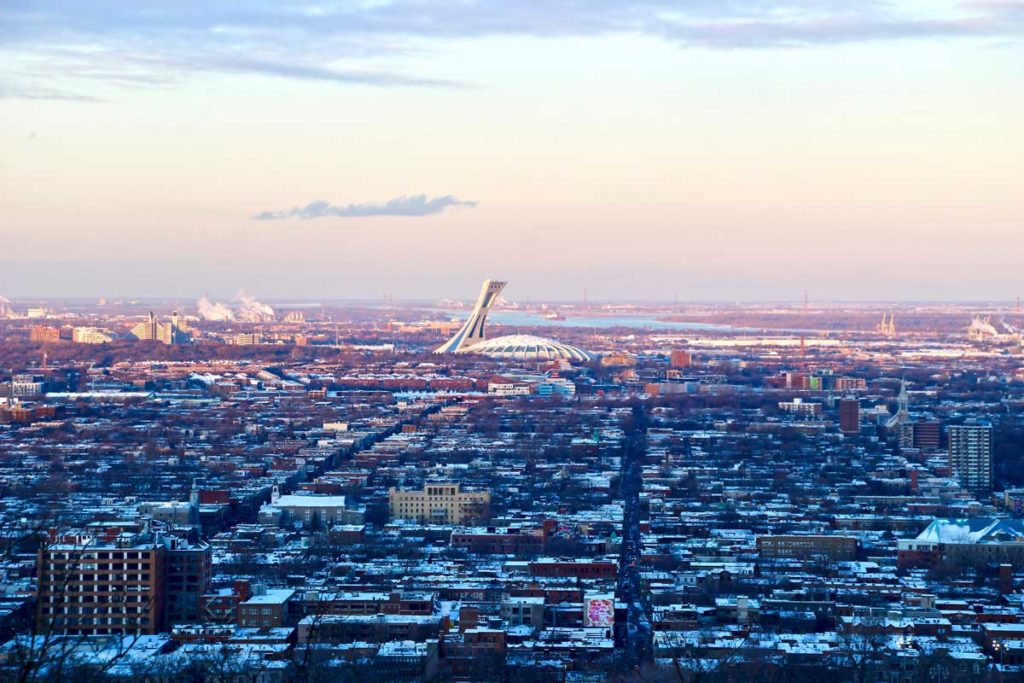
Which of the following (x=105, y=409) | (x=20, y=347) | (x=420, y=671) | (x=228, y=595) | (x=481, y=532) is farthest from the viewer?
(x=20, y=347)

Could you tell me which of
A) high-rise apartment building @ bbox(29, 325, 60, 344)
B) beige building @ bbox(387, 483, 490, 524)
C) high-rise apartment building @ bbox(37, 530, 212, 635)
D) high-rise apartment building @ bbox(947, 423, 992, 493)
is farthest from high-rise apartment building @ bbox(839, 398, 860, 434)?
high-rise apartment building @ bbox(29, 325, 60, 344)

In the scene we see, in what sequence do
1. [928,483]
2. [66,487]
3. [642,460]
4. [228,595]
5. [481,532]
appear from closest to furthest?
[228,595]
[481,532]
[66,487]
[928,483]
[642,460]

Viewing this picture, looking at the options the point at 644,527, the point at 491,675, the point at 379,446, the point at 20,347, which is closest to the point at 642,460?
the point at 379,446

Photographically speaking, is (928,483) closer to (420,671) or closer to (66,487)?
(66,487)

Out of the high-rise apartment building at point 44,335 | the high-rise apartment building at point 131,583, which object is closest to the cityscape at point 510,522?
the high-rise apartment building at point 131,583

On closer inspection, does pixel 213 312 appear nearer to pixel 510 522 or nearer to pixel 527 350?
pixel 527 350

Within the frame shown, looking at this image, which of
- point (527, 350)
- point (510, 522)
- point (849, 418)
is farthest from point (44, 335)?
point (510, 522)

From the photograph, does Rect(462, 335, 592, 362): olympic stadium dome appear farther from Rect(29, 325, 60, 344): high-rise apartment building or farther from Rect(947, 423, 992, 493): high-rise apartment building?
Rect(947, 423, 992, 493): high-rise apartment building
